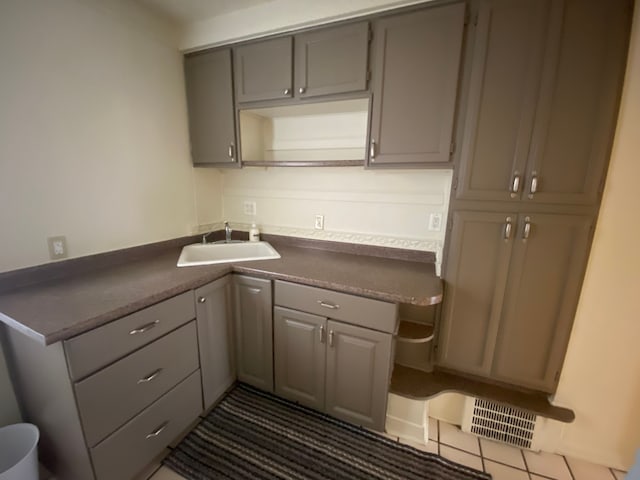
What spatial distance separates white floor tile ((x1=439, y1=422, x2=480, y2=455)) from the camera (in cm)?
148

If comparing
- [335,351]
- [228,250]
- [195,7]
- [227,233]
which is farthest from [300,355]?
[195,7]

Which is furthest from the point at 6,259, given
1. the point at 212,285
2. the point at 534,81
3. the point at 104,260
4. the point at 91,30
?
the point at 534,81

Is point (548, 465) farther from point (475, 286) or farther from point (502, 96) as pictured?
point (502, 96)

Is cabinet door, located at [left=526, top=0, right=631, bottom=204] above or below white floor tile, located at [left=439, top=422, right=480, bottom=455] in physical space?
above

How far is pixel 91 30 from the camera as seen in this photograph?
1.38 metres

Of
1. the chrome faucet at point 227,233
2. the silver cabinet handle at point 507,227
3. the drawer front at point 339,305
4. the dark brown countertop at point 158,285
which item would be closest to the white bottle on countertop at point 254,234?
the chrome faucet at point 227,233

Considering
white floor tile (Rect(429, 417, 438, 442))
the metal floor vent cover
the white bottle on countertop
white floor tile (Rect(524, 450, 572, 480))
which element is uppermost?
the white bottle on countertop

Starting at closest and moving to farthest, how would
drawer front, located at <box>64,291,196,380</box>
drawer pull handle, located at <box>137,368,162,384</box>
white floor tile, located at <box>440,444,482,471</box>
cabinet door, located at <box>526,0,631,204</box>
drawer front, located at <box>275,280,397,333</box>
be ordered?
drawer front, located at <box>64,291,196,380</box>, cabinet door, located at <box>526,0,631,204</box>, drawer pull handle, located at <box>137,368,162,384</box>, drawer front, located at <box>275,280,397,333</box>, white floor tile, located at <box>440,444,482,471</box>

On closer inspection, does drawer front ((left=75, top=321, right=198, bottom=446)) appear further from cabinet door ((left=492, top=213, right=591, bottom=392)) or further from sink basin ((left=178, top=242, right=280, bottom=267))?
cabinet door ((left=492, top=213, right=591, bottom=392))

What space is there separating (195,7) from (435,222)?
1.88 meters

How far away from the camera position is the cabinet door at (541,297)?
4.00 feet

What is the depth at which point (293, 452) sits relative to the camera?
1412 mm

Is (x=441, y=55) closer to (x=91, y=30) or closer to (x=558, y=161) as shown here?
(x=558, y=161)

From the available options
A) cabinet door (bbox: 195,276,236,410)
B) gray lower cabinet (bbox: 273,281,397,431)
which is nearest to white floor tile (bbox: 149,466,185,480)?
cabinet door (bbox: 195,276,236,410)
